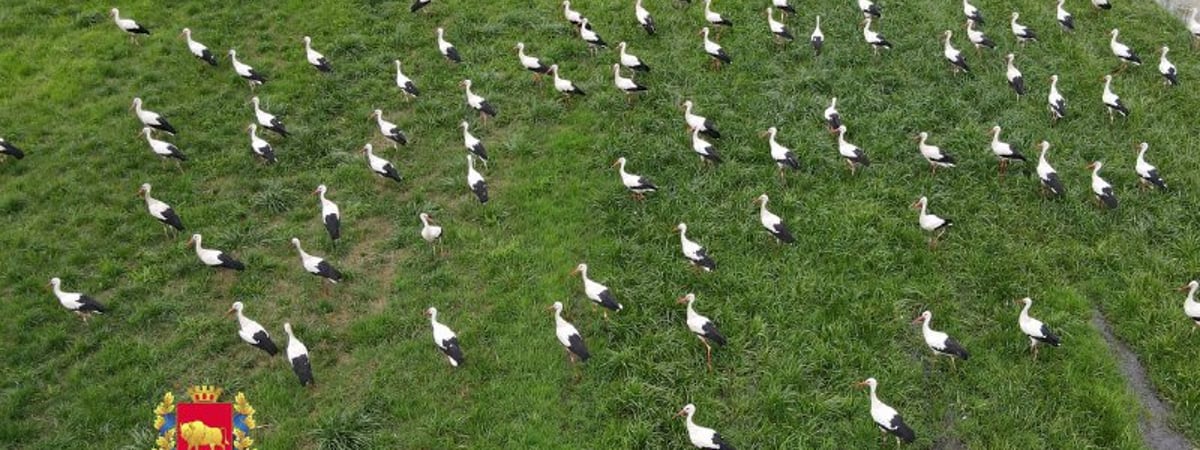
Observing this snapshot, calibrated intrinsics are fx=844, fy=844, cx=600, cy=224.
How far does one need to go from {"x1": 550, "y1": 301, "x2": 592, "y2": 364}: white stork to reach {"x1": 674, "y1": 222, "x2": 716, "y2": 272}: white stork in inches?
61.9

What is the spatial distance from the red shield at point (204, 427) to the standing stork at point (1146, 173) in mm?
10547

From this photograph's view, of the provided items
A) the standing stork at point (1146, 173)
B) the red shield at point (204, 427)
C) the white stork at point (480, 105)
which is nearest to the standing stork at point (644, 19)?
the white stork at point (480, 105)

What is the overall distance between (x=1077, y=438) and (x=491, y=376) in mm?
5252

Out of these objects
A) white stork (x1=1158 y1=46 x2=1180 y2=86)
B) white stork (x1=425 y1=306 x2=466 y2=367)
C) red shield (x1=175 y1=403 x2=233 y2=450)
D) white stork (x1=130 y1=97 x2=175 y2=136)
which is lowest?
white stork (x1=1158 y1=46 x2=1180 y2=86)

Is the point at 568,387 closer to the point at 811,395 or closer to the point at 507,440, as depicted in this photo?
the point at 507,440

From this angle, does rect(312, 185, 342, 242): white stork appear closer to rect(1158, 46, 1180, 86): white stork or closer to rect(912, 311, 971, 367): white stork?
rect(912, 311, 971, 367): white stork

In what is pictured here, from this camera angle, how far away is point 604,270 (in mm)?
9258

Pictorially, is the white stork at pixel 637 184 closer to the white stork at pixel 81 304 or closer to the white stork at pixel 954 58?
the white stork at pixel 954 58

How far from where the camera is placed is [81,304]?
8.52 meters

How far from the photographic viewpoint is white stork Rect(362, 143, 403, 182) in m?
10.6

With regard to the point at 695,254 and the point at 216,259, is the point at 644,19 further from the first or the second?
the point at 216,259

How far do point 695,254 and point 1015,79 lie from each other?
21.3 ft

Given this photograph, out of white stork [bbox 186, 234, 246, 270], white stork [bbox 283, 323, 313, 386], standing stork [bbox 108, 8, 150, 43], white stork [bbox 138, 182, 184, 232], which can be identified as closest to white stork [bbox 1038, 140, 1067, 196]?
white stork [bbox 283, 323, 313, 386]

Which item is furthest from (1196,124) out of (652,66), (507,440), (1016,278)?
(507,440)
